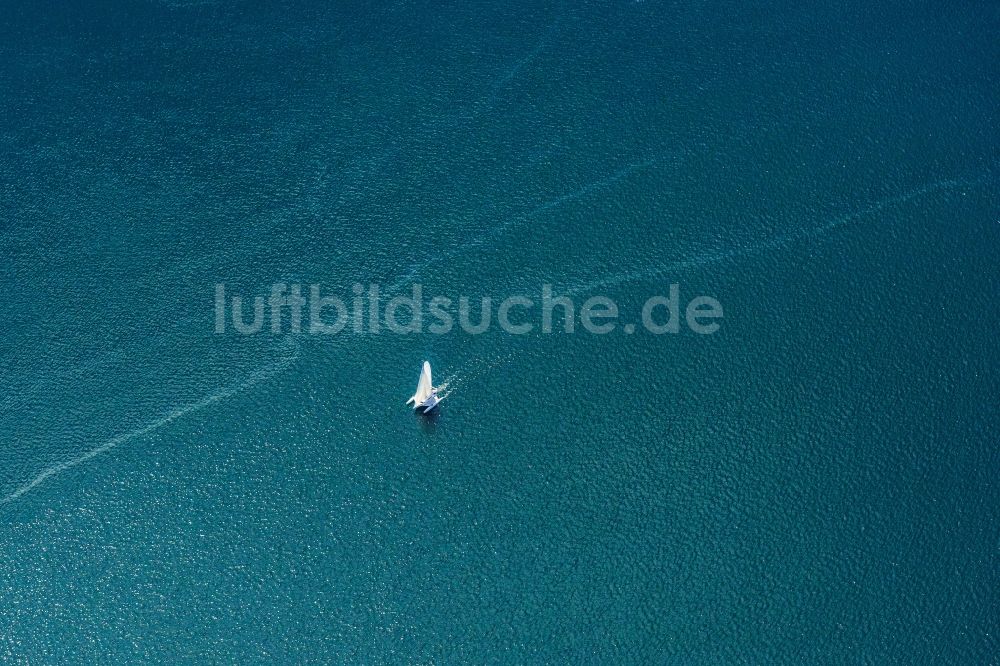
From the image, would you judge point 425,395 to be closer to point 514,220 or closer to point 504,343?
point 504,343

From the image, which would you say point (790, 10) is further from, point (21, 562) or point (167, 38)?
point (21, 562)

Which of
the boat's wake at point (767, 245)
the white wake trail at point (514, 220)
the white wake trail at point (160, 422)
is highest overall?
the white wake trail at point (514, 220)

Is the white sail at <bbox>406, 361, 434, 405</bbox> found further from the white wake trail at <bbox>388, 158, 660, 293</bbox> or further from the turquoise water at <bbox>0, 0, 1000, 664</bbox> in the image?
the white wake trail at <bbox>388, 158, 660, 293</bbox>

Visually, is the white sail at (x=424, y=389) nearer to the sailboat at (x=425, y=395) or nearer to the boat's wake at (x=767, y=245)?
the sailboat at (x=425, y=395)

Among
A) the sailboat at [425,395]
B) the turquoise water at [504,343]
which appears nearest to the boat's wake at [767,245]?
the turquoise water at [504,343]

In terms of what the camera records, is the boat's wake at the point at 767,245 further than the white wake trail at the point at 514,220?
No

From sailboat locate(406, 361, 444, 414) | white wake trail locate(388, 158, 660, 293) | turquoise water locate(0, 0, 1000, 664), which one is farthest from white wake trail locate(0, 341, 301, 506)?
white wake trail locate(388, 158, 660, 293)

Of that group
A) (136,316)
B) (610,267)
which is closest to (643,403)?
(610,267)

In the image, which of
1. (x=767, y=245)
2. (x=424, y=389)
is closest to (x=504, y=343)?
(x=424, y=389)

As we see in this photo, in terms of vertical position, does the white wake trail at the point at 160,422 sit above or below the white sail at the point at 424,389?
above
